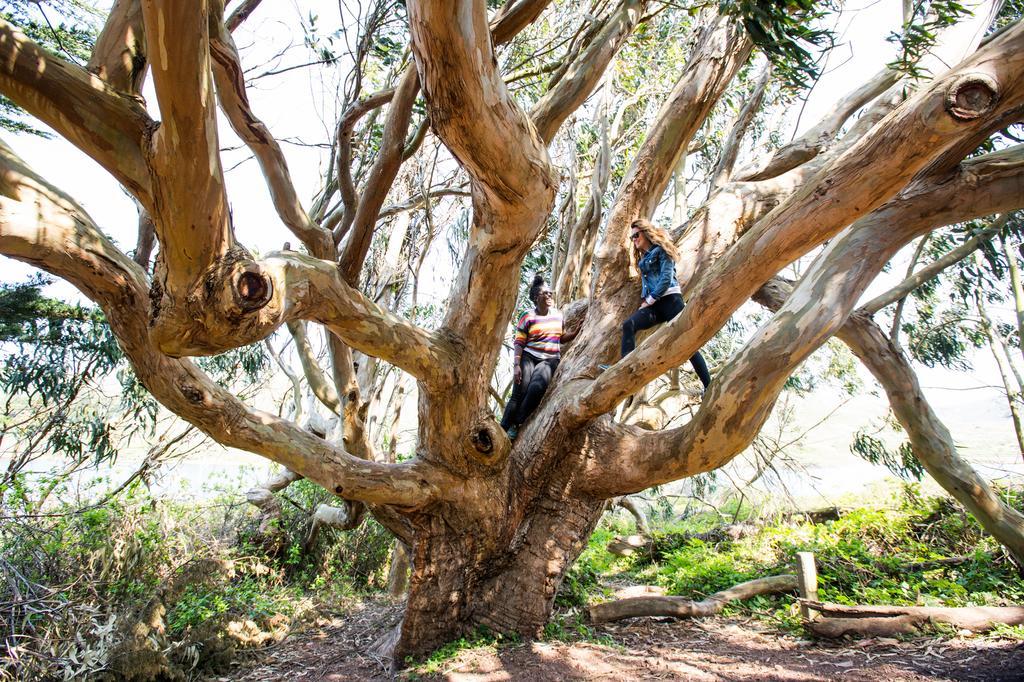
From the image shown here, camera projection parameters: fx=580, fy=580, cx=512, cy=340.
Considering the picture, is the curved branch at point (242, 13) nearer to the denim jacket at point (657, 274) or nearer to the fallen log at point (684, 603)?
the denim jacket at point (657, 274)

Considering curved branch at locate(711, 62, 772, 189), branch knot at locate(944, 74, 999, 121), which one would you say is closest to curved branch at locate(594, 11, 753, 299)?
curved branch at locate(711, 62, 772, 189)

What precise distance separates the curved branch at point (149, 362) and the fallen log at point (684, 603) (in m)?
1.89

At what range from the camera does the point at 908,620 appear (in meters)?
Answer: 4.00

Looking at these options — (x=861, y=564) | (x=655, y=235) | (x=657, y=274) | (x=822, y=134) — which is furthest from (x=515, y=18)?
(x=861, y=564)

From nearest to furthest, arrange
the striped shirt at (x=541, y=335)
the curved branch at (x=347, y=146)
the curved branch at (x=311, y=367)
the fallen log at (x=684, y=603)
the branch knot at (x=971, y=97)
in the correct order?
the branch knot at (x=971, y=97)
the curved branch at (x=347, y=146)
the striped shirt at (x=541, y=335)
the fallen log at (x=684, y=603)
the curved branch at (x=311, y=367)

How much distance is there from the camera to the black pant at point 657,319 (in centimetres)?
406

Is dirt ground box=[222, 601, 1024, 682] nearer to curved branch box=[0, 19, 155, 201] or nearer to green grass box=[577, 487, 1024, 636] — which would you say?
green grass box=[577, 487, 1024, 636]

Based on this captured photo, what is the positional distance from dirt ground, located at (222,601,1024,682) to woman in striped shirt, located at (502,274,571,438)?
1.59m

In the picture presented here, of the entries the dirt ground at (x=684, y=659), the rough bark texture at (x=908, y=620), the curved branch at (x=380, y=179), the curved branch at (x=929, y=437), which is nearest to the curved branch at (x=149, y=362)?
the curved branch at (x=380, y=179)

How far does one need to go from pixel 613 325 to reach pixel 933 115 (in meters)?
2.67

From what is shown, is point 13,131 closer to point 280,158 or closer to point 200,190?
point 280,158

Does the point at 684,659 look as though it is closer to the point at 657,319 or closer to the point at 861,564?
the point at 657,319

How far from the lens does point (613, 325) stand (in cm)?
445

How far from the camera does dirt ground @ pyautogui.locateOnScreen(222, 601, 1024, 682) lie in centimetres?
335
